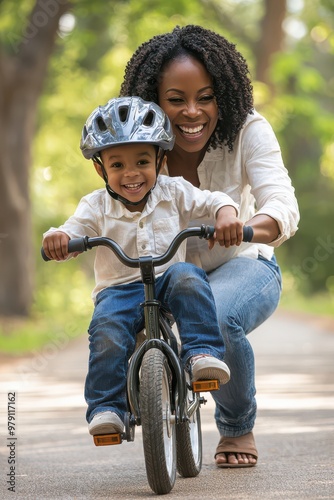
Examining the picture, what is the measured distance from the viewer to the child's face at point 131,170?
202 inches

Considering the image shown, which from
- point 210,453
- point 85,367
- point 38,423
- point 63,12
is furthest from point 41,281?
point 210,453

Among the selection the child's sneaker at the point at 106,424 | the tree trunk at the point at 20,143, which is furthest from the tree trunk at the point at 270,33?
the child's sneaker at the point at 106,424

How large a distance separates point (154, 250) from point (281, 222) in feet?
1.90

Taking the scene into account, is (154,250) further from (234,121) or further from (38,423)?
(38,423)

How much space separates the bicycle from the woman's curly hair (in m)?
0.84

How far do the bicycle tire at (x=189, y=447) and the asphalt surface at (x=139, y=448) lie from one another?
54mm

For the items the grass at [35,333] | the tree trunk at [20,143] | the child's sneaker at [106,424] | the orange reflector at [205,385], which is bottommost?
the child's sneaker at [106,424]

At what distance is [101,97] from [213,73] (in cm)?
2668

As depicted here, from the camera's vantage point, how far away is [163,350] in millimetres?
5031

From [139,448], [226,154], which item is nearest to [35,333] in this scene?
[139,448]

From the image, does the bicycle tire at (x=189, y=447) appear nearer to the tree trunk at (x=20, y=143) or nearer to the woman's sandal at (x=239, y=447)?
the woman's sandal at (x=239, y=447)

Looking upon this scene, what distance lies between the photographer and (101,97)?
32.0 metres

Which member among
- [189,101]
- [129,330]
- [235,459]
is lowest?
[235,459]

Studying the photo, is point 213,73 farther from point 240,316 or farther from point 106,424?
point 106,424
